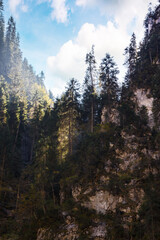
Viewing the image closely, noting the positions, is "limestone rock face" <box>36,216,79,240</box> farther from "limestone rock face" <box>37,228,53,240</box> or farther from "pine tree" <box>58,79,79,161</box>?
"pine tree" <box>58,79,79,161</box>

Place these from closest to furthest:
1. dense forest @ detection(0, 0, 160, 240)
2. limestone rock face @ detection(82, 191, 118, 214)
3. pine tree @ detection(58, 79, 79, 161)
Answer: dense forest @ detection(0, 0, 160, 240)
limestone rock face @ detection(82, 191, 118, 214)
pine tree @ detection(58, 79, 79, 161)

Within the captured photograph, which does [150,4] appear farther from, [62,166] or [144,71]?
[62,166]

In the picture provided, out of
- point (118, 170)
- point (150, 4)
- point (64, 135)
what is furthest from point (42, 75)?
point (118, 170)

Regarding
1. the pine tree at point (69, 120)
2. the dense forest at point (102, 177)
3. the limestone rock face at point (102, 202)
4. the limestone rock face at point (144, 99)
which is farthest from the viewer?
the pine tree at point (69, 120)

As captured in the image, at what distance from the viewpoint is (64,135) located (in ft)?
94.9

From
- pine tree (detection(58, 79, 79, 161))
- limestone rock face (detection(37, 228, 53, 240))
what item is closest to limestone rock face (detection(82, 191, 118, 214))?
limestone rock face (detection(37, 228, 53, 240))

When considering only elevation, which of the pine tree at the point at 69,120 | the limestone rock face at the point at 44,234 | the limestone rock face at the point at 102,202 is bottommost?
the limestone rock face at the point at 44,234

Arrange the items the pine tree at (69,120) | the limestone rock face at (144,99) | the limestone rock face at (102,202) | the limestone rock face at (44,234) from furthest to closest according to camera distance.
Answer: the pine tree at (69,120)
the limestone rock face at (144,99)
the limestone rock face at (102,202)
the limestone rock face at (44,234)

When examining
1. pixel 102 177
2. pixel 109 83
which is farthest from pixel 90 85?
pixel 102 177

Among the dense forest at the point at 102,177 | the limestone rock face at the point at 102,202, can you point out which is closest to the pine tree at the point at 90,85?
the dense forest at the point at 102,177

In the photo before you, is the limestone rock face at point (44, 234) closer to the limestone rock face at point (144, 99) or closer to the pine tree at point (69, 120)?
the pine tree at point (69, 120)

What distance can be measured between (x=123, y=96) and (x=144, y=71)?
18.1 feet

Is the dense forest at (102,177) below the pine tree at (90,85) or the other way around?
below

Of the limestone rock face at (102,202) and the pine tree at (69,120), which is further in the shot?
the pine tree at (69,120)
